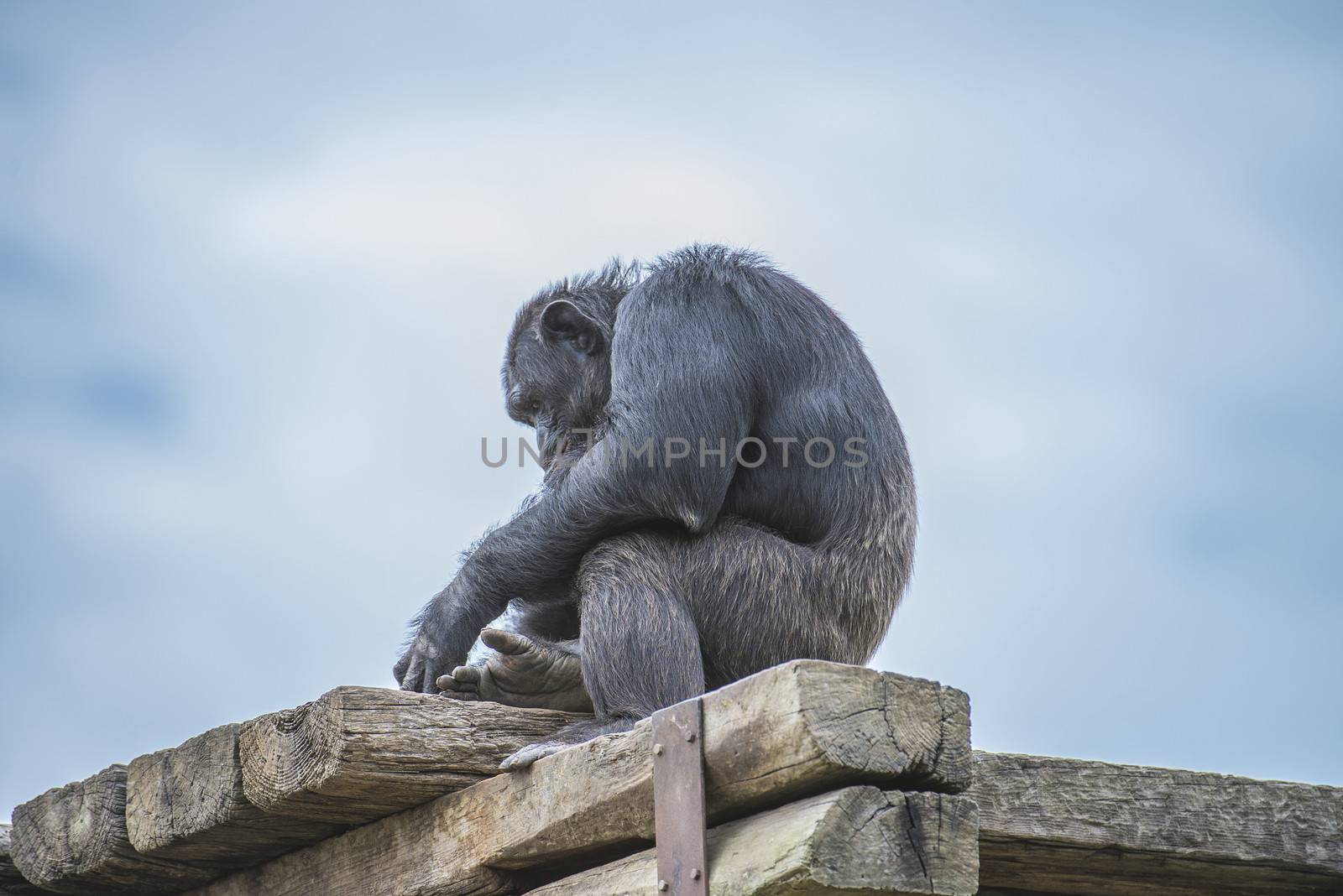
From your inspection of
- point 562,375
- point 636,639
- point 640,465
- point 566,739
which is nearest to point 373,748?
point 566,739

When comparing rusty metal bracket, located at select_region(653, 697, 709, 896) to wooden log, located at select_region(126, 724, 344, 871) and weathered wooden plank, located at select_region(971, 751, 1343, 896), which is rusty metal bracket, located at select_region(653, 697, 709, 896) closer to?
weathered wooden plank, located at select_region(971, 751, 1343, 896)

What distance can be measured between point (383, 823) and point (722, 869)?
4.02 ft

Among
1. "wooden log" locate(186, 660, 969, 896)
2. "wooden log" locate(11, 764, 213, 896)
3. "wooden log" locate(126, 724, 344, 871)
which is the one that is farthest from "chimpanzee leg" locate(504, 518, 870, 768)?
"wooden log" locate(11, 764, 213, 896)

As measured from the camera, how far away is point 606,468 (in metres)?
3.82

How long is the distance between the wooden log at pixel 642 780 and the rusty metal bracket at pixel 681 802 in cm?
3

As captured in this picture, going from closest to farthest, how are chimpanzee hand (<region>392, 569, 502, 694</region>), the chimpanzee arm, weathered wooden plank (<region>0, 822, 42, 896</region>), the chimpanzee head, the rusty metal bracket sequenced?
the rusty metal bracket, the chimpanzee arm, chimpanzee hand (<region>392, 569, 502, 694</region>), the chimpanzee head, weathered wooden plank (<region>0, 822, 42, 896</region>)

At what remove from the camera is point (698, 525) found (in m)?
3.79

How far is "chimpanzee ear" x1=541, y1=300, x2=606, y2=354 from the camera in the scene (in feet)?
14.6

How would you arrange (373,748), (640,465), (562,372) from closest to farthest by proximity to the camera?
1. (373,748)
2. (640,465)
3. (562,372)

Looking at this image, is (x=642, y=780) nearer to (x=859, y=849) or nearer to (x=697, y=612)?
(x=859, y=849)

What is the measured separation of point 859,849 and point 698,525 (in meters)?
1.30

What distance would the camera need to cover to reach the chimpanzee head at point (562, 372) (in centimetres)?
440

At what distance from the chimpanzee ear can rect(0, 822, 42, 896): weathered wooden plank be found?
2.14 metres

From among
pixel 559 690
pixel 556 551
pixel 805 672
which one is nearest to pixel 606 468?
pixel 556 551
